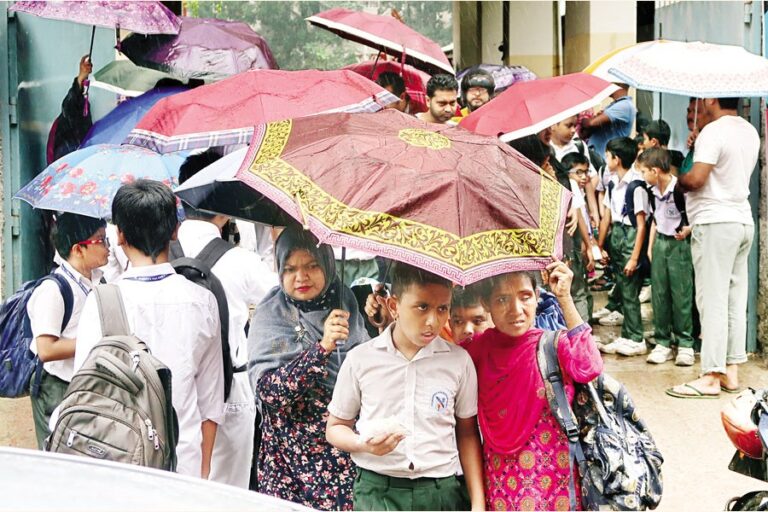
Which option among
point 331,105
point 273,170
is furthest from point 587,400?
point 331,105

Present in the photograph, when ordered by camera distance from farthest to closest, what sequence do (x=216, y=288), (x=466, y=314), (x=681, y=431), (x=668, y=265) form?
(x=668, y=265), (x=681, y=431), (x=216, y=288), (x=466, y=314)

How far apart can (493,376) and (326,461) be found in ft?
2.48

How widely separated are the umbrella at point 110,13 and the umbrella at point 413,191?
3.22 metres

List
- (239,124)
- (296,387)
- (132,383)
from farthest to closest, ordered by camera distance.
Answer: (239,124), (296,387), (132,383)

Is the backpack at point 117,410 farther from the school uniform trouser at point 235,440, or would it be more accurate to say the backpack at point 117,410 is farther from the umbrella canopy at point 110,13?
the umbrella canopy at point 110,13

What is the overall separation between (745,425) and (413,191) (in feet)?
4.11

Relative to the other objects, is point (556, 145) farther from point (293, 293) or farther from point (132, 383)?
point (132, 383)

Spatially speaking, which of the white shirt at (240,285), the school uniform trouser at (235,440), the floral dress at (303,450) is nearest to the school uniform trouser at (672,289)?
the white shirt at (240,285)

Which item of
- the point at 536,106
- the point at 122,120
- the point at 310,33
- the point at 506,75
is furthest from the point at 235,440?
the point at 310,33

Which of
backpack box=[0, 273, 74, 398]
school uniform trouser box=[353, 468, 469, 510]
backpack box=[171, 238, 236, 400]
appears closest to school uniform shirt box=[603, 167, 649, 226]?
backpack box=[171, 238, 236, 400]

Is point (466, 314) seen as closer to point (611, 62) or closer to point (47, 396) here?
point (47, 396)

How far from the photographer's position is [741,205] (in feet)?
24.8

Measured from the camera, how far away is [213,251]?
4922 mm

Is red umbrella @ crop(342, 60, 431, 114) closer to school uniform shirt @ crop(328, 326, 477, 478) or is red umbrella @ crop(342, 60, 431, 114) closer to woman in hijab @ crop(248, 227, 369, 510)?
woman in hijab @ crop(248, 227, 369, 510)
